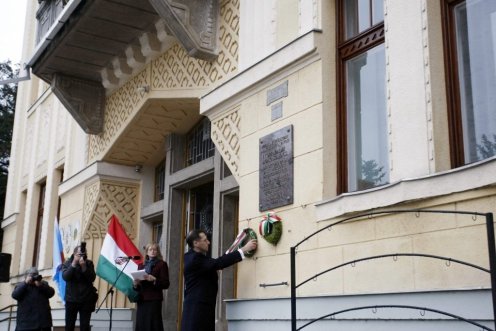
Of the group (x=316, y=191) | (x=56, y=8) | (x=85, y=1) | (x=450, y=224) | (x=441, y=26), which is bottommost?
(x=450, y=224)

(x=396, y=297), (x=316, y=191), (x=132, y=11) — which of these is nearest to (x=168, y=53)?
(x=132, y=11)

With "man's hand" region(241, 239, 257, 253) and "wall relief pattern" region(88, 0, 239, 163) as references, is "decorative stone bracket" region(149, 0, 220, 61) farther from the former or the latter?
"man's hand" region(241, 239, 257, 253)

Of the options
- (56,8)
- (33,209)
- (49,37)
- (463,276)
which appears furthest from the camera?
(33,209)

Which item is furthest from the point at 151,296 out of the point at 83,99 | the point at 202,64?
the point at 83,99

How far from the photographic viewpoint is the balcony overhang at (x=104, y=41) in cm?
888

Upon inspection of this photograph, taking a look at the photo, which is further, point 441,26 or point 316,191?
point 316,191

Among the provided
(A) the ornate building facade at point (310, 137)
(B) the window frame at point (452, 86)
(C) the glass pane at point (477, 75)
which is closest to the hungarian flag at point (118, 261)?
(A) the ornate building facade at point (310, 137)

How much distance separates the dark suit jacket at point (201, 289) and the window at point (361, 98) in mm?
1471

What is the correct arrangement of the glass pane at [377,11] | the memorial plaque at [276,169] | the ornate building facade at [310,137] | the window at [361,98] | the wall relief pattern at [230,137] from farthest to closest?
the wall relief pattern at [230,137]
the memorial plaque at [276,169]
the glass pane at [377,11]
the window at [361,98]
the ornate building facade at [310,137]

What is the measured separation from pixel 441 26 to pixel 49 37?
282 inches

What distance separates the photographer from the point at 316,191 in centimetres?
661

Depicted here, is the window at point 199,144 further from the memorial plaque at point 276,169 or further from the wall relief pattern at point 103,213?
the memorial plaque at point 276,169

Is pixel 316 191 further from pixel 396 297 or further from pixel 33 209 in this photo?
pixel 33 209

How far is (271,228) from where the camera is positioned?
7.05 m
